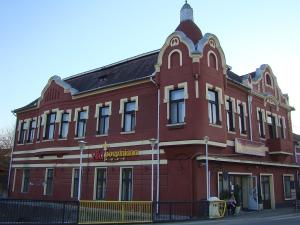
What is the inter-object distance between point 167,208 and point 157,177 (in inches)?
123

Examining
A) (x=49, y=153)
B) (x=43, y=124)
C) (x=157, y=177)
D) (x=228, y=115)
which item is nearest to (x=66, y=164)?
(x=49, y=153)

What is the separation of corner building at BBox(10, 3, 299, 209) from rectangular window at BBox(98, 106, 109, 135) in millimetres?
88

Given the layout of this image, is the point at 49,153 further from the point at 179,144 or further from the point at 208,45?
the point at 208,45

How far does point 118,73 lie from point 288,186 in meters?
17.3

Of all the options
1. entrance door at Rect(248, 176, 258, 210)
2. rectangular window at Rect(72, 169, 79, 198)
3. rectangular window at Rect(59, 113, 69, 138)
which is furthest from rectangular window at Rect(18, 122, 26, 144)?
entrance door at Rect(248, 176, 258, 210)

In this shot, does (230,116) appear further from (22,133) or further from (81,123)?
(22,133)

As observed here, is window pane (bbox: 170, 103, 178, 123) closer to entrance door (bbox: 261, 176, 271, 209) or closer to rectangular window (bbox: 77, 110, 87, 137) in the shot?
rectangular window (bbox: 77, 110, 87, 137)

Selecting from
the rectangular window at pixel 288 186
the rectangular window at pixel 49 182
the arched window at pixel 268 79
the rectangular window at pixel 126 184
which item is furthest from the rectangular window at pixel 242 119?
the rectangular window at pixel 49 182

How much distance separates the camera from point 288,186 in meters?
30.3

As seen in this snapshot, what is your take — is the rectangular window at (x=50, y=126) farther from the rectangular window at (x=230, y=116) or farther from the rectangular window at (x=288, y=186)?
the rectangular window at (x=288, y=186)

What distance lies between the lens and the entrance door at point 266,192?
26969 millimetres


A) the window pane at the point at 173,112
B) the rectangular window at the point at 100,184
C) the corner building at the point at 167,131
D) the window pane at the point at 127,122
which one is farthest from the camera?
the rectangular window at the point at 100,184

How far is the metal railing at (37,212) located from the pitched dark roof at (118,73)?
452 inches

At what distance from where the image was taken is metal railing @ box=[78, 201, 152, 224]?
16141 millimetres
